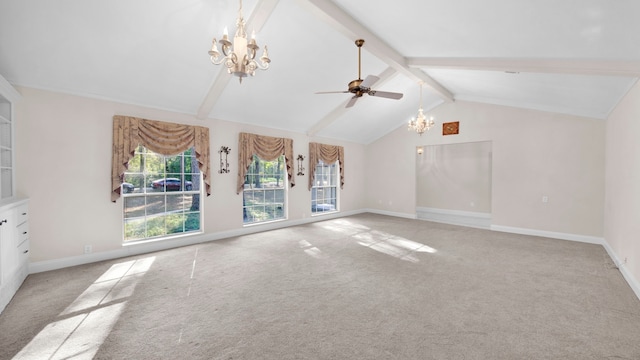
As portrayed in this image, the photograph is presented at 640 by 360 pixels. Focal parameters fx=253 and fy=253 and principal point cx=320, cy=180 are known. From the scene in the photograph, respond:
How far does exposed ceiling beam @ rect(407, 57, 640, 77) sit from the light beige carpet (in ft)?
8.61

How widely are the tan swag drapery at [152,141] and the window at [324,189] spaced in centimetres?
333

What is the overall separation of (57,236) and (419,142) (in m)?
8.25


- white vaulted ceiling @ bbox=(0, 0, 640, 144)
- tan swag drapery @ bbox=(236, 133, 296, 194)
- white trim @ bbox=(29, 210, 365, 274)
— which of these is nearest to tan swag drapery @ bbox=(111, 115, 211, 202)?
white vaulted ceiling @ bbox=(0, 0, 640, 144)

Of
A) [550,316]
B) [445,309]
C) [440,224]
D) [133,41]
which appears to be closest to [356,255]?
[445,309]

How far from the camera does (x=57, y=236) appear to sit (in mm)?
3748

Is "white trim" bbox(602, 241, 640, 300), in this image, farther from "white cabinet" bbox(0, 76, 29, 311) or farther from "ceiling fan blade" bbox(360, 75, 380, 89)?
"white cabinet" bbox(0, 76, 29, 311)

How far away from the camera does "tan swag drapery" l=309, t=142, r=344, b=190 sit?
23.9 feet

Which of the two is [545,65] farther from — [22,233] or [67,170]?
[22,233]

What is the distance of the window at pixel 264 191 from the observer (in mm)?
6125

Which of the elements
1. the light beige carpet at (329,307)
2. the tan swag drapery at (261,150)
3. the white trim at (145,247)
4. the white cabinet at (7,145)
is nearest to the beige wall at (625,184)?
the light beige carpet at (329,307)

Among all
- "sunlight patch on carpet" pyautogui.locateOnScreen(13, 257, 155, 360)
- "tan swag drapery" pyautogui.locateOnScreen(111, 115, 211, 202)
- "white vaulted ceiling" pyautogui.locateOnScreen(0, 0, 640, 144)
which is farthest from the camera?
"tan swag drapery" pyautogui.locateOnScreen(111, 115, 211, 202)

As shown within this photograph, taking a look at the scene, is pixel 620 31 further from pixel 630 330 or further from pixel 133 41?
→ pixel 133 41

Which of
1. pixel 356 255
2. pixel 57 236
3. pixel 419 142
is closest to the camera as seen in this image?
pixel 57 236

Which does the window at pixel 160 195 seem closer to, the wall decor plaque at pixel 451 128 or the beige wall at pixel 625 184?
the wall decor plaque at pixel 451 128
